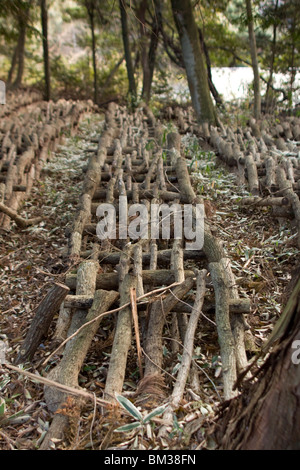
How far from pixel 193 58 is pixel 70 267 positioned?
14.6 feet

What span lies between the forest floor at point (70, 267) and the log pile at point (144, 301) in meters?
0.08

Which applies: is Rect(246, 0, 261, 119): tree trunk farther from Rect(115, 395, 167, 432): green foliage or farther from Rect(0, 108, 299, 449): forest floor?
Rect(115, 395, 167, 432): green foliage

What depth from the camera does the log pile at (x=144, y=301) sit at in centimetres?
168

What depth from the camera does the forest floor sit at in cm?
155

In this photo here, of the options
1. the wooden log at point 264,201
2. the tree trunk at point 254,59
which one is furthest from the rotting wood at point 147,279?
the tree trunk at point 254,59

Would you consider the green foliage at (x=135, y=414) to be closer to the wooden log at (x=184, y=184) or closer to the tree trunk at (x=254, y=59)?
the wooden log at (x=184, y=184)

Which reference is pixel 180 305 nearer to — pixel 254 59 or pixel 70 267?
pixel 70 267

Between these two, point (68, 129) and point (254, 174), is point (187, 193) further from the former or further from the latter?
point (68, 129)

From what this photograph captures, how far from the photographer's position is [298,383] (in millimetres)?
1062

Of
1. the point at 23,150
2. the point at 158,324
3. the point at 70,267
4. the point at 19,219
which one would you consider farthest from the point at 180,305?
the point at 23,150

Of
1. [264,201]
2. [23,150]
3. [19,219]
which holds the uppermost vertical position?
[23,150]

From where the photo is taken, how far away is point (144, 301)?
6.53 feet
